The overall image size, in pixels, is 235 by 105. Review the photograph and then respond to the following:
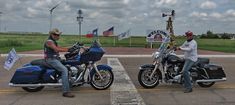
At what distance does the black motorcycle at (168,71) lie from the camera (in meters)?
10.7

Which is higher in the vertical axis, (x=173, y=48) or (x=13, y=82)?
(x=173, y=48)

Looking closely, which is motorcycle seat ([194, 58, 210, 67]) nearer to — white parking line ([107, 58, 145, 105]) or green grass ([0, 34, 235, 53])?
white parking line ([107, 58, 145, 105])

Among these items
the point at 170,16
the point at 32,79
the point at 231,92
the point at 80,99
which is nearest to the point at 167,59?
the point at 231,92

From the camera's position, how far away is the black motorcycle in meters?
10.7

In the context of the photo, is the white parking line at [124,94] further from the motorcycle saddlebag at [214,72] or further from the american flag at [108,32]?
the american flag at [108,32]

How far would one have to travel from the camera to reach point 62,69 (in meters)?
9.84

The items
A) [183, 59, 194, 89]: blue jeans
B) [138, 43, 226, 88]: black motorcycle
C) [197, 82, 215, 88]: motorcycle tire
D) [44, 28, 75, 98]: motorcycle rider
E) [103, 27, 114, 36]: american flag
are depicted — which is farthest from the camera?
[103, 27, 114, 36]: american flag

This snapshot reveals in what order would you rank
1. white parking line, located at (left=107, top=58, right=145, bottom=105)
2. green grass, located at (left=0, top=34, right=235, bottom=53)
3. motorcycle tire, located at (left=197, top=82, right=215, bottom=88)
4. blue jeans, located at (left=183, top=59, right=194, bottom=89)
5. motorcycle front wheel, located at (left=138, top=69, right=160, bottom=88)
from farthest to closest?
green grass, located at (left=0, top=34, right=235, bottom=53) < motorcycle tire, located at (left=197, top=82, right=215, bottom=88) < motorcycle front wheel, located at (left=138, top=69, right=160, bottom=88) < blue jeans, located at (left=183, top=59, right=194, bottom=89) < white parking line, located at (left=107, top=58, right=145, bottom=105)

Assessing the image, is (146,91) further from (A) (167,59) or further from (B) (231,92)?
(B) (231,92)

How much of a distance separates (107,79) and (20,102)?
2456 mm

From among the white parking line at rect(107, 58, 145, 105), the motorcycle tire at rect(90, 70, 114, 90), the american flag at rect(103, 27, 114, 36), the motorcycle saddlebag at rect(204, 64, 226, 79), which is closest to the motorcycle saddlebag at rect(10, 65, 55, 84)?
the motorcycle tire at rect(90, 70, 114, 90)

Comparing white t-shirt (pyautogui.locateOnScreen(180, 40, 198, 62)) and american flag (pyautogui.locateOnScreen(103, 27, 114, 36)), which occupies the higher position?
american flag (pyautogui.locateOnScreen(103, 27, 114, 36))

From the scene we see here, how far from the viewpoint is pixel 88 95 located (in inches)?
387

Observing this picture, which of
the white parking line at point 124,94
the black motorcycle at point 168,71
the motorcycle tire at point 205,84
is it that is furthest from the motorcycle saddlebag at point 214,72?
the white parking line at point 124,94
